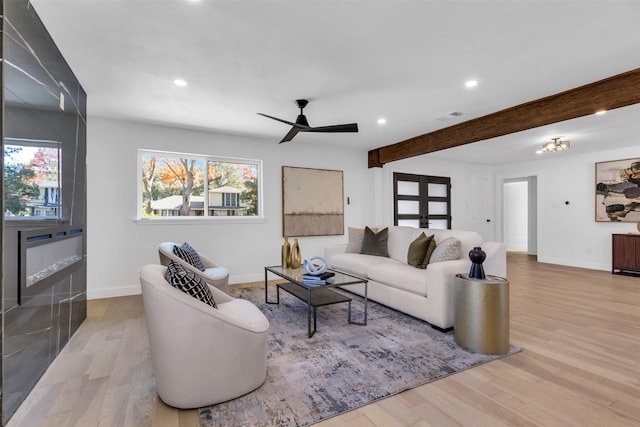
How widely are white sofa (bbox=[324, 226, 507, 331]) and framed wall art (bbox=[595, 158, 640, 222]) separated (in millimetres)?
4527

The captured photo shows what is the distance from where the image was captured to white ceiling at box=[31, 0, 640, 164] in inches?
79.3

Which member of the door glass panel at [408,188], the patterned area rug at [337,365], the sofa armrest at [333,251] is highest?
the door glass panel at [408,188]

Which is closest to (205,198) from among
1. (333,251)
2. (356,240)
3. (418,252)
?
(333,251)

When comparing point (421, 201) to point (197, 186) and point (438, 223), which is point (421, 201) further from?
point (197, 186)

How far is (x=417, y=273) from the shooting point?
10.7ft

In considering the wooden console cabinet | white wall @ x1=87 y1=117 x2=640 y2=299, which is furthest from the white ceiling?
the wooden console cabinet

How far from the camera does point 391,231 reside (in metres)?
4.52

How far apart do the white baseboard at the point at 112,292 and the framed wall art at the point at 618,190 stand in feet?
27.7

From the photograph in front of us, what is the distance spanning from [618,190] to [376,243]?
5162 millimetres

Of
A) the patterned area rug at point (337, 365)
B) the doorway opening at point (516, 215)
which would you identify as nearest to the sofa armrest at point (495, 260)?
the patterned area rug at point (337, 365)

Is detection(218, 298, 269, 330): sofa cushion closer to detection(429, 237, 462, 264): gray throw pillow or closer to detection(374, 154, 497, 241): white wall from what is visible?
detection(429, 237, 462, 264): gray throw pillow

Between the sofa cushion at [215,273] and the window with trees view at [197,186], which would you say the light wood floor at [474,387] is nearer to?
the sofa cushion at [215,273]

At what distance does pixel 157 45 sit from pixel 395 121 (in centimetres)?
308

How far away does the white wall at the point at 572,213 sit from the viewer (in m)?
6.06
